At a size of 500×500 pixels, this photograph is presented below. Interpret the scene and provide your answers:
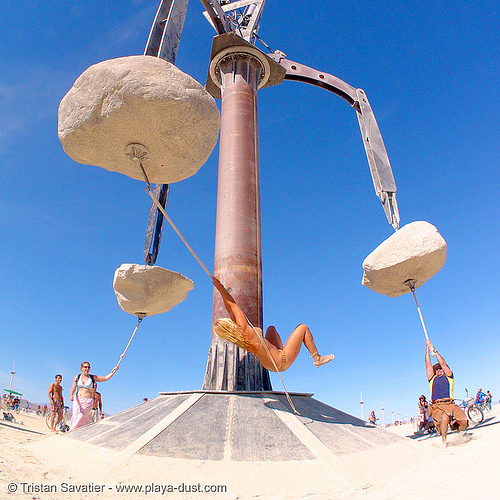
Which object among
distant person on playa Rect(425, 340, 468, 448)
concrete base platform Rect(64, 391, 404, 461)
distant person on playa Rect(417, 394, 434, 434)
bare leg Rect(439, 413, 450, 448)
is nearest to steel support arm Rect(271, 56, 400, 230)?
distant person on playa Rect(425, 340, 468, 448)

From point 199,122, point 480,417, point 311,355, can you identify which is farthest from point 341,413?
point 480,417

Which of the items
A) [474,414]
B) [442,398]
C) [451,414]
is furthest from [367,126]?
[474,414]

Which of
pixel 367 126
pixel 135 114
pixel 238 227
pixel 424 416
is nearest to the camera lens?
pixel 135 114

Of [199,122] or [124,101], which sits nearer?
[124,101]

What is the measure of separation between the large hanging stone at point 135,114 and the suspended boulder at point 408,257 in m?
4.23

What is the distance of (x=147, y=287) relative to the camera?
25.8 ft

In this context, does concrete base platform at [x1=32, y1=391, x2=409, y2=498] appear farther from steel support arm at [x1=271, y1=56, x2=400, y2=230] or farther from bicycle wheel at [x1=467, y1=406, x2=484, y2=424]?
bicycle wheel at [x1=467, y1=406, x2=484, y2=424]

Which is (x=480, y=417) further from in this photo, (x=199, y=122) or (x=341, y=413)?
(x=199, y=122)

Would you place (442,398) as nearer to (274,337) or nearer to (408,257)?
(408,257)

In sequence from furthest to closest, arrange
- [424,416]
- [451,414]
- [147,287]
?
[424,416]
[147,287]
[451,414]

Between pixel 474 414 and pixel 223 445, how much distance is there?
35.8ft

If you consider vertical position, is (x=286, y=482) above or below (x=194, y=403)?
below

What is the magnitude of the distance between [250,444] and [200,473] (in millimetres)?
796

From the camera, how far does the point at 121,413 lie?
6797mm
